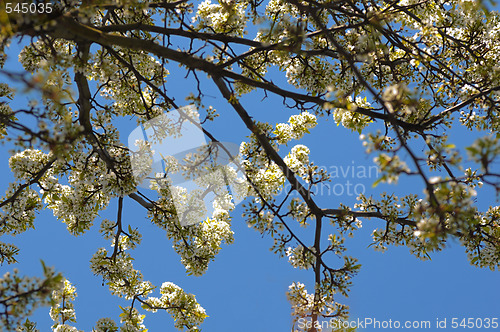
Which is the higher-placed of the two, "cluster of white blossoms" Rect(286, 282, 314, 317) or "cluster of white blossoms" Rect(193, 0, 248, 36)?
"cluster of white blossoms" Rect(193, 0, 248, 36)

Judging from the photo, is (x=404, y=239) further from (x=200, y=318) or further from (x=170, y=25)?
(x=170, y=25)

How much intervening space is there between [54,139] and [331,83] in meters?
4.18

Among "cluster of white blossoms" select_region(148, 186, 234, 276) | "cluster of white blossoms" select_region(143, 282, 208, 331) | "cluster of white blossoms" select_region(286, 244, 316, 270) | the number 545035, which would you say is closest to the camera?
the number 545035

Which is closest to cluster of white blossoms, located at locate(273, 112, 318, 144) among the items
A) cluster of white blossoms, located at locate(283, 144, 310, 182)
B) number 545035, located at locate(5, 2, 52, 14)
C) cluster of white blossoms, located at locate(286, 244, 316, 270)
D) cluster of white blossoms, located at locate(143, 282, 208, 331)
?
cluster of white blossoms, located at locate(283, 144, 310, 182)

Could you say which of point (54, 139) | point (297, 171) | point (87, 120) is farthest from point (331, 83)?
point (54, 139)

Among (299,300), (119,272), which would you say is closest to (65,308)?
(119,272)

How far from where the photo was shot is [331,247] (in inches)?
226

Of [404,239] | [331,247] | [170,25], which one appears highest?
[170,25]

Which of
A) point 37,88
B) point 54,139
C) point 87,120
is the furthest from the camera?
point 87,120

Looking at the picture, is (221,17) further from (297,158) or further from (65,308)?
(65,308)

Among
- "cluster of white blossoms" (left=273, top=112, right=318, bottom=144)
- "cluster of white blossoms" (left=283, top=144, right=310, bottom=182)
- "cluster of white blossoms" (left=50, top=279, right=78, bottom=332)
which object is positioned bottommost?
"cluster of white blossoms" (left=50, top=279, right=78, bottom=332)

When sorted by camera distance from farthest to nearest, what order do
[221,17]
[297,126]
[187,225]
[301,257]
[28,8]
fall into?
[297,126]
[187,225]
[221,17]
[301,257]
[28,8]

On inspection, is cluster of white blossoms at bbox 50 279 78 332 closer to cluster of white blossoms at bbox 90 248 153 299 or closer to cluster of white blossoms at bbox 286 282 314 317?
cluster of white blossoms at bbox 90 248 153 299

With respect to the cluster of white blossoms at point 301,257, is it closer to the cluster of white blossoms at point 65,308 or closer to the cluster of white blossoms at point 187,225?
the cluster of white blossoms at point 187,225
